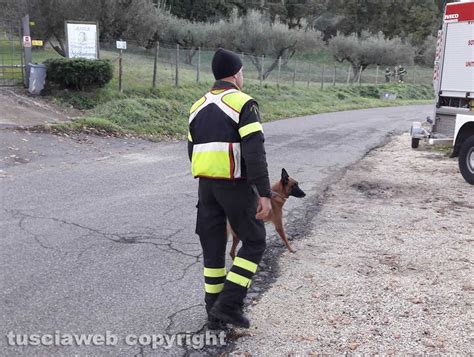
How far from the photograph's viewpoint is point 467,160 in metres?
9.35

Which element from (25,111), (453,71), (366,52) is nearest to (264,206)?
(453,71)

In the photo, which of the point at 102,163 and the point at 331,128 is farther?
the point at 331,128

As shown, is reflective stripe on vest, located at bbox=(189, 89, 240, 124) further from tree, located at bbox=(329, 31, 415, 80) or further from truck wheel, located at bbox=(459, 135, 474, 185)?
tree, located at bbox=(329, 31, 415, 80)

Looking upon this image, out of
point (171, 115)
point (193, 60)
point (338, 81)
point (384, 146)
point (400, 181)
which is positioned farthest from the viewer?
point (338, 81)

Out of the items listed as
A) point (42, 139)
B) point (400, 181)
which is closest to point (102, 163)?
point (42, 139)

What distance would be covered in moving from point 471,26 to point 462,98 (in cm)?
156

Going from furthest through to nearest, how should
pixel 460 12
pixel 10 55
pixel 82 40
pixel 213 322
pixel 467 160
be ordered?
1. pixel 10 55
2. pixel 82 40
3. pixel 460 12
4. pixel 467 160
5. pixel 213 322

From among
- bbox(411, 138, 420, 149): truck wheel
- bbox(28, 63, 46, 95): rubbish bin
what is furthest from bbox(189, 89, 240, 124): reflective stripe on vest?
bbox(28, 63, 46, 95): rubbish bin

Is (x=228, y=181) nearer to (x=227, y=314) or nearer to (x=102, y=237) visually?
(x=227, y=314)

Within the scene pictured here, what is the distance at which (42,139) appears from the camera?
11.1 meters

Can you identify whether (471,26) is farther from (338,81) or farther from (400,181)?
(338,81)

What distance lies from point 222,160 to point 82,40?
45.2 ft

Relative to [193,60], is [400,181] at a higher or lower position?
lower

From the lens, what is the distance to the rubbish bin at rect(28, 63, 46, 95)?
47.8 ft
